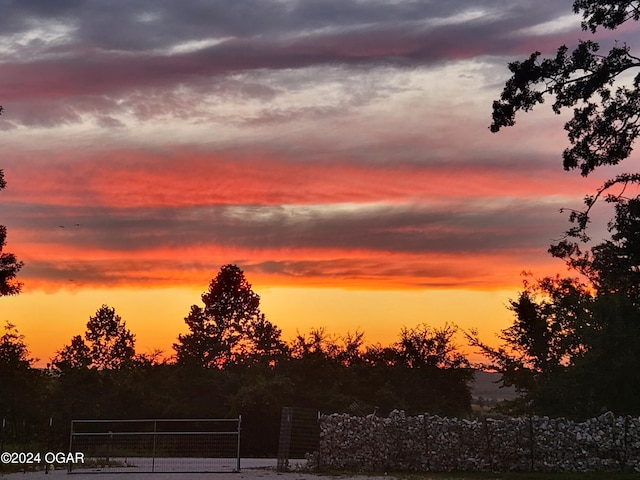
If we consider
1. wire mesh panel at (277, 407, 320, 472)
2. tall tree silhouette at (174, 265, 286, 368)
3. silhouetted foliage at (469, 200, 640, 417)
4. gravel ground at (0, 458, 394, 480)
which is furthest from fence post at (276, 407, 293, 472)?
tall tree silhouette at (174, 265, 286, 368)

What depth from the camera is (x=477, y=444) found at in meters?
30.4

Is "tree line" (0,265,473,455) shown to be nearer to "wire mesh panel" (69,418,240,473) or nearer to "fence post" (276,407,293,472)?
"wire mesh panel" (69,418,240,473)

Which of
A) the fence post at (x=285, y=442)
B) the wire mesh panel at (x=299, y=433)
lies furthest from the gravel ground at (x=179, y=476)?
the wire mesh panel at (x=299, y=433)

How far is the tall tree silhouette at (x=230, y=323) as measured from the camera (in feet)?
201

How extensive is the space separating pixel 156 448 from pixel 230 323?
26.0 metres

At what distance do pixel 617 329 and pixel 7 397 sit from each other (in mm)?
35114

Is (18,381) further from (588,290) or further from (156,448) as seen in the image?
(588,290)

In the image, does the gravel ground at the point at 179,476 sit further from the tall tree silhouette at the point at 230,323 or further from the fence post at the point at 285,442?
the tall tree silhouette at the point at 230,323

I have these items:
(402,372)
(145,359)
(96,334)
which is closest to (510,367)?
(402,372)

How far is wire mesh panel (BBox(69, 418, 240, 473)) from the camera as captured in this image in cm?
2904

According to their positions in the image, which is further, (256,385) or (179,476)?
(256,385)

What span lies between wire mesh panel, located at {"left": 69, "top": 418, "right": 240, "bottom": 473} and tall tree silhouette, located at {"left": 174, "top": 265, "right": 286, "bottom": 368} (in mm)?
15664

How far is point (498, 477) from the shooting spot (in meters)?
27.6

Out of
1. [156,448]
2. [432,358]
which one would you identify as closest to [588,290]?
[432,358]
